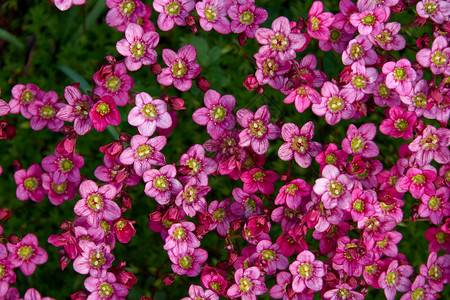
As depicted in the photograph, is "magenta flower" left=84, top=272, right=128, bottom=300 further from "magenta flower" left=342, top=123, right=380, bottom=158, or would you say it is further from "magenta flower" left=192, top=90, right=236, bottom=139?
"magenta flower" left=342, top=123, right=380, bottom=158

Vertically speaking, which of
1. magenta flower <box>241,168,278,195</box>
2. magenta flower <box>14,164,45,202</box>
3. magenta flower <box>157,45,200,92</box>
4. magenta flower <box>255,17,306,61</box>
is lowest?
magenta flower <box>14,164,45,202</box>

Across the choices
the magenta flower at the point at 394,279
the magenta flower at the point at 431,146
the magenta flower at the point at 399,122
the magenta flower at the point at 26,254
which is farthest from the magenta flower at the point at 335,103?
the magenta flower at the point at 26,254

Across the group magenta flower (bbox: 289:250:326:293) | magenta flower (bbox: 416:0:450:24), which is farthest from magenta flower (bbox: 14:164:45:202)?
magenta flower (bbox: 416:0:450:24)

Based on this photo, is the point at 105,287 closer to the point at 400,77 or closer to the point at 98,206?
the point at 98,206

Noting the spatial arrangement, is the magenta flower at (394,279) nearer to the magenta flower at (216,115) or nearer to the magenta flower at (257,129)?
the magenta flower at (257,129)

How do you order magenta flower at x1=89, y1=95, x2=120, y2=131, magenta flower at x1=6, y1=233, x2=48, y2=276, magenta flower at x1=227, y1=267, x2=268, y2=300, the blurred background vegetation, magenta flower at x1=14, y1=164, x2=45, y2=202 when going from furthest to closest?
the blurred background vegetation, magenta flower at x1=14, y1=164, x2=45, y2=202, magenta flower at x1=6, y1=233, x2=48, y2=276, magenta flower at x1=227, y1=267, x2=268, y2=300, magenta flower at x1=89, y1=95, x2=120, y2=131

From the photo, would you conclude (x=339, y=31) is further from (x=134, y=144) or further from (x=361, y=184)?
(x=134, y=144)
